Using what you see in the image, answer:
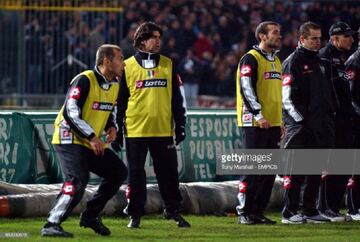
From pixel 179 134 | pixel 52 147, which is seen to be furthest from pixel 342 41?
pixel 52 147

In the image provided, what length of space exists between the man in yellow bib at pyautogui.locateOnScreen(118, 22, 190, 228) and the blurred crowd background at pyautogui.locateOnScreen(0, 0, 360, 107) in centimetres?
1148

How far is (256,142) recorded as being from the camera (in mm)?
14586

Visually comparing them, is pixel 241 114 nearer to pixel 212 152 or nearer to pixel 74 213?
pixel 74 213

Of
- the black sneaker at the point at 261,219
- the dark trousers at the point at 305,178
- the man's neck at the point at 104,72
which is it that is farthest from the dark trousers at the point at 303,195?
the man's neck at the point at 104,72

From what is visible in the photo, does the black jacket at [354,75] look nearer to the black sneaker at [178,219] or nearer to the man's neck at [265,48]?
the man's neck at [265,48]

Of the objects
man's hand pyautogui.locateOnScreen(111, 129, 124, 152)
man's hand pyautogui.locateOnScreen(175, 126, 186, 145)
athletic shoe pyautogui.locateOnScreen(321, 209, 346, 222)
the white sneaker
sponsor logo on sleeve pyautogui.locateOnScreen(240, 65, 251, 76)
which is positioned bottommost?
the white sneaker

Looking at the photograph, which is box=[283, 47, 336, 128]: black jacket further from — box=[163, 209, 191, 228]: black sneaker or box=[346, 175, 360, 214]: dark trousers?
box=[163, 209, 191, 228]: black sneaker

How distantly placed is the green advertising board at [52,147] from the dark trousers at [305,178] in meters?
3.19

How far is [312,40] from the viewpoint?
14953 millimetres

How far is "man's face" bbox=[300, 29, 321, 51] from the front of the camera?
48.9ft

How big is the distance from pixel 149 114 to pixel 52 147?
132 inches

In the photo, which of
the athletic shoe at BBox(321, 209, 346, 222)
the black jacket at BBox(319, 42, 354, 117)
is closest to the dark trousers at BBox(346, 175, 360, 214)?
the athletic shoe at BBox(321, 209, 346, 222)

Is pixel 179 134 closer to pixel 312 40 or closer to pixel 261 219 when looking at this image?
pixel 261 219

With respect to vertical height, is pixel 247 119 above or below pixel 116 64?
below
